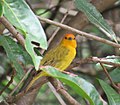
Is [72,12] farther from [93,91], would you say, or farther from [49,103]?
[93,91]

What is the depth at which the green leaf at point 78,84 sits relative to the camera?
1.09 m

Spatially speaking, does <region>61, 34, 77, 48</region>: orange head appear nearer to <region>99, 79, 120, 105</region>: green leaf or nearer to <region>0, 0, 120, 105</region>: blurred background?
<region>0, 0, 120, 105</region>: blurred background

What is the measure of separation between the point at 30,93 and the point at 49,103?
4.63ft

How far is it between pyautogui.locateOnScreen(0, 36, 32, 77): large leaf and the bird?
0.24 meters

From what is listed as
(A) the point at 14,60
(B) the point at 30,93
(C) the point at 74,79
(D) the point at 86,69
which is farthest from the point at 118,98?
(D) the point at 86,69

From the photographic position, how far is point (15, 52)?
1769 millimetres

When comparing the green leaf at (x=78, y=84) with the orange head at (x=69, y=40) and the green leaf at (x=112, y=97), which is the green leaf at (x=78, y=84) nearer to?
the green leaf at (x=112, y=97)

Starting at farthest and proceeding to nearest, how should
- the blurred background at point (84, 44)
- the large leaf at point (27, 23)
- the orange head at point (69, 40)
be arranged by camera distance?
1. the blurred background at point (84, 44)
2. the orange head at point (69, 40)
3. the large leaf at point (27, 23)

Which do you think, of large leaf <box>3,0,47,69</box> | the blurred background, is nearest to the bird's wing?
the blurred background

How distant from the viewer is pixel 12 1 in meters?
1.12

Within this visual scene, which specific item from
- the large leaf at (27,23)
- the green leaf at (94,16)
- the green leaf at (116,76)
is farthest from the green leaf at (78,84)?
the green leaf at (116,76)

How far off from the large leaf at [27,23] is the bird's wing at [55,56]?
0.96 meters

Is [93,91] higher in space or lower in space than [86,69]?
higher

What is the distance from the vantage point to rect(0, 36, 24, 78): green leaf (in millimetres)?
1645
